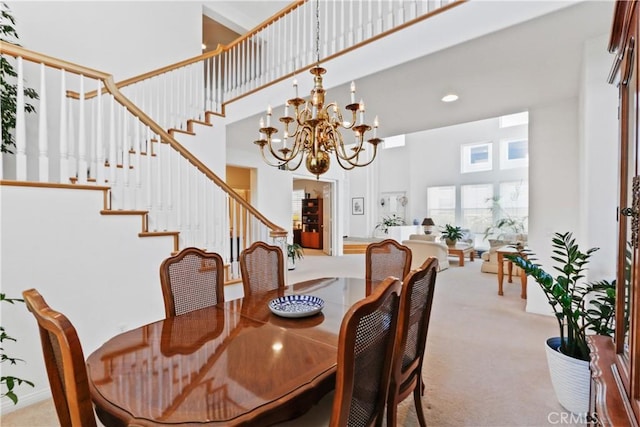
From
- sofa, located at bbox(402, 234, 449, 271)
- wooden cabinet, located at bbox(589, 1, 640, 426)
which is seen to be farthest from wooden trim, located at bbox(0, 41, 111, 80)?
sofa, located at bbox(402, 234, 449, 271)

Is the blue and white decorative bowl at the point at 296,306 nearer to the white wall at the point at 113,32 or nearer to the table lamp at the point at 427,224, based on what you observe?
the white wall at the point at 113,32

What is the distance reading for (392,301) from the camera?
105 cm

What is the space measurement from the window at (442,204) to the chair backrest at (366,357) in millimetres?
9513

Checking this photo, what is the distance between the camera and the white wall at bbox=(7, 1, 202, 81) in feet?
12.0

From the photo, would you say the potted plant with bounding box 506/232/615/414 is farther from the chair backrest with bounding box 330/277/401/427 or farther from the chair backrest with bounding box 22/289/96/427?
the chair backrest with bounding box 22/289/96/427

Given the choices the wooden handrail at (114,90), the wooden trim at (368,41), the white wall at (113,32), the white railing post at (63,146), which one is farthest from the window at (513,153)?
the white railing post at (63,146)

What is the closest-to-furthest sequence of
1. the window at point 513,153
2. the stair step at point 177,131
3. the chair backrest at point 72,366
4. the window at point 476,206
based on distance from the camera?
1. the chair backrest at point 72,366
2. the stair step at point 177,131
3. the window at point 513,153
4. the window at point 476,206

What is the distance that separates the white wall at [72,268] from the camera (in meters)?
1.93

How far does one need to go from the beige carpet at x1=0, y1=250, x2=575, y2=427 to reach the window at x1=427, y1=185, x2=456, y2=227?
5.66m

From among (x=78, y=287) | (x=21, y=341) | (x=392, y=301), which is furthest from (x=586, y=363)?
(x=21, y=341)

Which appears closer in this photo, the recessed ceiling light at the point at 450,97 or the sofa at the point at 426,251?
the recessed ceiling light at the point at 450,97

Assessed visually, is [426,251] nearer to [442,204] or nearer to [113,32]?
[442,204]

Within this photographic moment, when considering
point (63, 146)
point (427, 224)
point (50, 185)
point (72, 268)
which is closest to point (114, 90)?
point (63, 146)

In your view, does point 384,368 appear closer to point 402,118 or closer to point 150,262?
point 150,262
